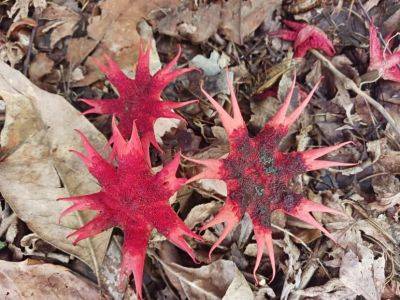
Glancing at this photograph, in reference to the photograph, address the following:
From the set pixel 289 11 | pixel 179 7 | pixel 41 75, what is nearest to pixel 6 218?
pixel 41 75

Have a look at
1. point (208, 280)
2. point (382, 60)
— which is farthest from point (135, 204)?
point (382, 60)

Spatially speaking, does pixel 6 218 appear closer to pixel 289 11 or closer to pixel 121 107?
pixel 121 107

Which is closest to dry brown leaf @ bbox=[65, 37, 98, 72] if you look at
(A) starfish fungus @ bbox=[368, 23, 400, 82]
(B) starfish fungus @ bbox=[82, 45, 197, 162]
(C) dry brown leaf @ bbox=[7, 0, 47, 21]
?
(C) dry brown leaf @ bbox=[7, 0, 47, 21]

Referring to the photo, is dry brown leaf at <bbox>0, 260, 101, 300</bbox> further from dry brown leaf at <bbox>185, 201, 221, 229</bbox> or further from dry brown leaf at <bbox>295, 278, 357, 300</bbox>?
dry brown leaf at <bbox>295, 278, 357, 300</bbox>

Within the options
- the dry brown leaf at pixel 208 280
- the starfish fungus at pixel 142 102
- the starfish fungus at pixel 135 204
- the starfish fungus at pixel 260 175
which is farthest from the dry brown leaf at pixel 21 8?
the dry brown leaf at pixel 208 280

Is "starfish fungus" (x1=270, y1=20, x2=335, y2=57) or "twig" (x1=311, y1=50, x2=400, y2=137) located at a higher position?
"starfish fungus" (x1=270, y1=20, x2=335, y2=57)

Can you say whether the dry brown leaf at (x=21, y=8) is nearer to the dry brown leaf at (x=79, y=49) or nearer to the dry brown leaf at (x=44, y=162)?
the dry brown leaf at (x=79, y=49)

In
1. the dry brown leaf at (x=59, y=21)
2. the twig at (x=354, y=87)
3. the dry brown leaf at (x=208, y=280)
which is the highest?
the dry brown leaf at (x=59, y=21)

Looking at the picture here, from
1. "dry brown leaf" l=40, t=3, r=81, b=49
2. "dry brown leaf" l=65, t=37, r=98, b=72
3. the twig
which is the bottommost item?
the twig
